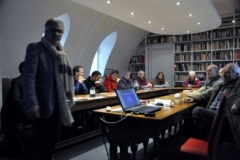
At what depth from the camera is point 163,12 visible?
174 inches

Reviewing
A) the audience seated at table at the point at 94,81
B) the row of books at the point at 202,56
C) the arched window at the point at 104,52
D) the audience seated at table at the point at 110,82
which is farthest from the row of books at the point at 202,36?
the audience seated at table at the point at 94,81

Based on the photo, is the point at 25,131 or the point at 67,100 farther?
the point at 25,131

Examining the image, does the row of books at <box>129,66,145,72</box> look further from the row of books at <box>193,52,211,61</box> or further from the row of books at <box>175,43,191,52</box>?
the row of books at <box>193,52,211,61</box>

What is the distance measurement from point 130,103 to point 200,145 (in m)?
0.73

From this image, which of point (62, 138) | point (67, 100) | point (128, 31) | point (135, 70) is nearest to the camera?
point (67, 100)

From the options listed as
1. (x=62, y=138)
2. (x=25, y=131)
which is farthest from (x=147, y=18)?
(x=25, y=131)

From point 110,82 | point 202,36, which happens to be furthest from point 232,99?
point 202,36

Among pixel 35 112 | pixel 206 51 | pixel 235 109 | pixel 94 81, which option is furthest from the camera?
pixel 206 51

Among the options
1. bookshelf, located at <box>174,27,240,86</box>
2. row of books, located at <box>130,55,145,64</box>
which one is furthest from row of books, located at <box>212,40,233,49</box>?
row of books, located at <box>130,55,145,64</box>

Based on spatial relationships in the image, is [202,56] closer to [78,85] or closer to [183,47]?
[183,47]

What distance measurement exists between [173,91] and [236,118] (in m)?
3.16

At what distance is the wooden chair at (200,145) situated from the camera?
1.62m

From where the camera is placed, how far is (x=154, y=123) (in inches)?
67.2

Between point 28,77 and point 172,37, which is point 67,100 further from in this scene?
point 172,37
